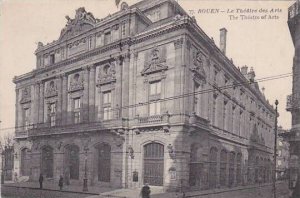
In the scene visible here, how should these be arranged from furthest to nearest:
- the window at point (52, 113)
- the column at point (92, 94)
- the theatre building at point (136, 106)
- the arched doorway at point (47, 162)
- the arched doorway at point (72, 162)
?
the window at point (52, 113), the arched doorway at point (47, 162), the arched doorway at point (72, 162), the column at point (92, 94), the theatre building at point (136, 106)

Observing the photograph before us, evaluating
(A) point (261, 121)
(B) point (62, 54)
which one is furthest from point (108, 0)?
(A) point (261, 121)

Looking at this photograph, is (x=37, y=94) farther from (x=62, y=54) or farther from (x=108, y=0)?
(x=108, y=0)

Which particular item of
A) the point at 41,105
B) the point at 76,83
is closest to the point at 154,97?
the point at 76,83

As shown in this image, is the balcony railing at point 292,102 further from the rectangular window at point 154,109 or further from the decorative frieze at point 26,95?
the decorative frieze at point 26,95

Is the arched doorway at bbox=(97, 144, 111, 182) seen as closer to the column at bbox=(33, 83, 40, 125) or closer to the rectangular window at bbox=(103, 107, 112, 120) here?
the rectangular window at bbox=(103, 107, 112, 120)

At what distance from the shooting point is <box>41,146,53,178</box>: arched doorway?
3154 cm

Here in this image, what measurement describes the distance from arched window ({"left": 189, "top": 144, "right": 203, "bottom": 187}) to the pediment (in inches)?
551

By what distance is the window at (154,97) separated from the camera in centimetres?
2373

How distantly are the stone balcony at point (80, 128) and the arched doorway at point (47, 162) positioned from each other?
1711mm

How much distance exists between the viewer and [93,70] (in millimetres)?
28281

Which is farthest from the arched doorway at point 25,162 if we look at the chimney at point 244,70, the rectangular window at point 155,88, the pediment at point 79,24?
the chimney at point 244,70

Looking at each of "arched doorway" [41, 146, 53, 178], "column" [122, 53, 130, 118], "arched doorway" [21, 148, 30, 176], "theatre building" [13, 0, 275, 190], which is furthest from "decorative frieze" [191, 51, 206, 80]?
"arched doorway" [21, 148, 30, 176]

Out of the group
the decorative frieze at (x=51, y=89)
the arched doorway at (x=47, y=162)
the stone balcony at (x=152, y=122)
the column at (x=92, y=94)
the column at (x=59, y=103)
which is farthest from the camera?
the decorative frieze at (x=51, y=89)

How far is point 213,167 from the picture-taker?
1064 inches
